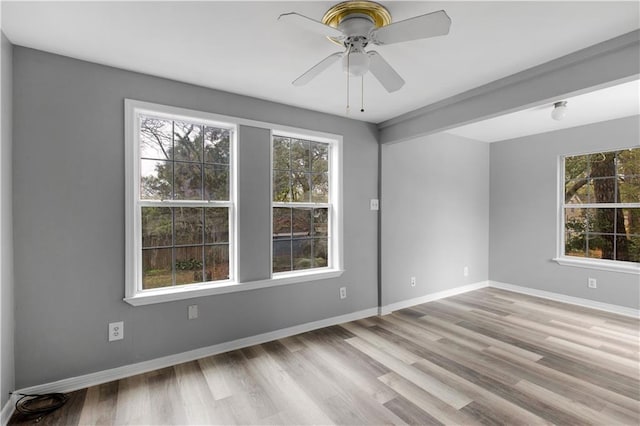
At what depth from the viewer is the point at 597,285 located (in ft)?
13.5

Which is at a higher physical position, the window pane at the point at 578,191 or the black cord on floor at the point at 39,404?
the window pane at the point at 578,191

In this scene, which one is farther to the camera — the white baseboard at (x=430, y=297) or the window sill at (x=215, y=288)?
the white baseboard at (x=430, y=297)

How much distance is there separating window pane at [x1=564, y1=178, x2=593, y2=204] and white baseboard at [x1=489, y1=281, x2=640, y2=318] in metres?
1.37

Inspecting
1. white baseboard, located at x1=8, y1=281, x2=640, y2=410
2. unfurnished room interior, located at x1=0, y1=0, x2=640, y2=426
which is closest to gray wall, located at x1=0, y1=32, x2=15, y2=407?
unfurnished room interior, located at x1=0, y1=0, x2=640, y2=426

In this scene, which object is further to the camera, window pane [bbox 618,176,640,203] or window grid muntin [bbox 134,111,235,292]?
window pane [bbox 618,176,640,203]

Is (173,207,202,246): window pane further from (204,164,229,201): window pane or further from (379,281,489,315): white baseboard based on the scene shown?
(379,281,489,315): white baseboard

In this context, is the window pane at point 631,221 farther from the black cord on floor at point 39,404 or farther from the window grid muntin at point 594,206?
the black cord on floor at point 39,404

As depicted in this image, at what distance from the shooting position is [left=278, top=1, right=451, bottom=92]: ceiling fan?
1537 mm

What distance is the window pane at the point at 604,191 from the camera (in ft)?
13.5

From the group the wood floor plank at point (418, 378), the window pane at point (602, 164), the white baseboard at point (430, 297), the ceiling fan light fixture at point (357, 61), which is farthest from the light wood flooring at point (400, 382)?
the ceiling fan light fixture at point (357, 61)

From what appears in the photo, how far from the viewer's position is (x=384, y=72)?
2045 mm

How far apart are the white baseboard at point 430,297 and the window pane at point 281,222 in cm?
165

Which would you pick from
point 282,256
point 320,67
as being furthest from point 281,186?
point 320,67

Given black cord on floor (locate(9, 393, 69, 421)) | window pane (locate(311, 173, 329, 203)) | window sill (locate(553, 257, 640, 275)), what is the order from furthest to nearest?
1. window sill (locate(553, 257, 640, 275))
2. window pane (locate(311, 173, 329, 203))
3. black cord on floor (locate(9, 393, 69, 421))
